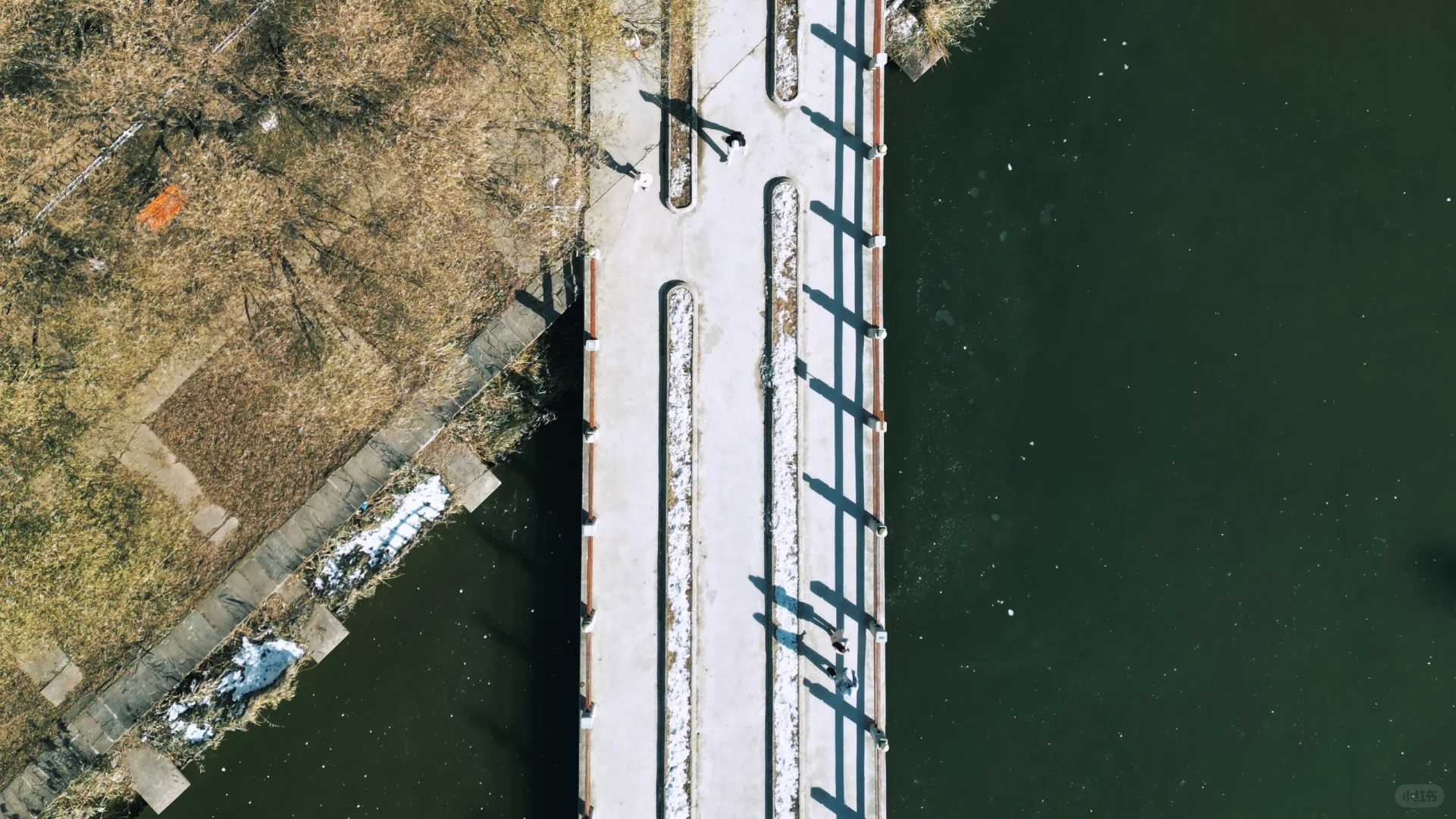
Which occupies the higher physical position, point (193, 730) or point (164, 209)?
point (164, 209)

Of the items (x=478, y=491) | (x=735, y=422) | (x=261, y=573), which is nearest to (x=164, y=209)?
(x=261, y=573)

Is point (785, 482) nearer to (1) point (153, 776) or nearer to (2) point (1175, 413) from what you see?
(2) point (1175, 413)

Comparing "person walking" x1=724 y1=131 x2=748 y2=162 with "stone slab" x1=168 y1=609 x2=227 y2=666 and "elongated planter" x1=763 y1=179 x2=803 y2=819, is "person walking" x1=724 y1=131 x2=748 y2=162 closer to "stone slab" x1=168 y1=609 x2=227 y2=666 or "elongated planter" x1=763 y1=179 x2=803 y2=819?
"elongated planter" x1=763 y1=179 x2=803 y2=819

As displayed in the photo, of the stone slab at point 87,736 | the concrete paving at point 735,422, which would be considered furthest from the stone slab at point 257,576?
the concrete paving at point 735,422

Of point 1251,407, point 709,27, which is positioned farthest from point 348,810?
point 1251,407

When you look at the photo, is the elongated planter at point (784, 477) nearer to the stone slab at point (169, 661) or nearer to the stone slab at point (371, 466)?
the stone slab at point (371, 466)

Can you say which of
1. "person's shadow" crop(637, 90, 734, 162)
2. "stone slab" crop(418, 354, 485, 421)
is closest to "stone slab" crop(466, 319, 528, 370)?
"stone slab" crop(418, 354, 485, 421)
